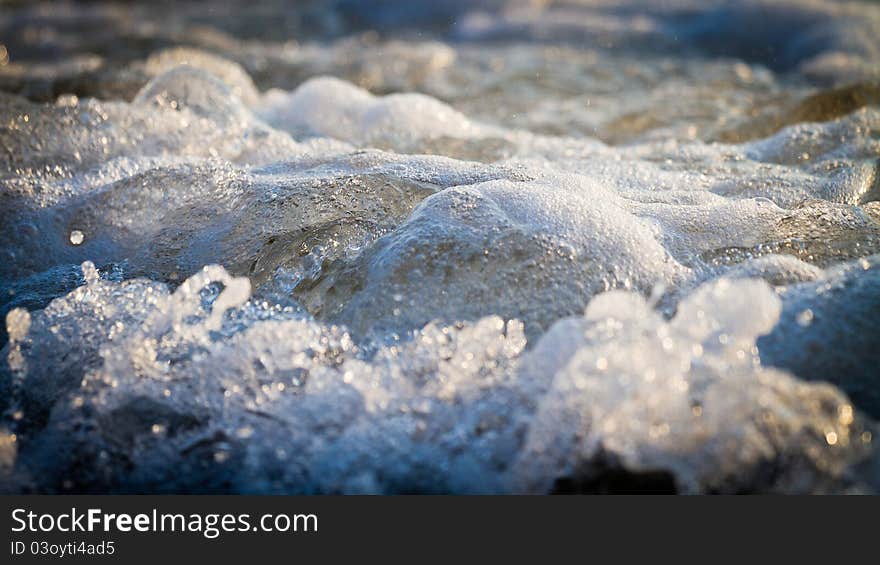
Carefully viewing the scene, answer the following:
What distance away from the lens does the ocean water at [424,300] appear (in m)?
1.14

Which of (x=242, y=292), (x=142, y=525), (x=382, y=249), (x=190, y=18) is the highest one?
(x=190, y=18)

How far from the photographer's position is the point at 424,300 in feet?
4.77

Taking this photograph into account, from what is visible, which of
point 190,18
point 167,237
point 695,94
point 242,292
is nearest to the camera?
point 242,292

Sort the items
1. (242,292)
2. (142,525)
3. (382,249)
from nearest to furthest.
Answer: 1. (142,525)
2. (242,292)
3. (382,249)

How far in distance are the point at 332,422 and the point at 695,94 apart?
9.31 feet

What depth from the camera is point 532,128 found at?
302cm

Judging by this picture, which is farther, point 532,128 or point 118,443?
point 532,128

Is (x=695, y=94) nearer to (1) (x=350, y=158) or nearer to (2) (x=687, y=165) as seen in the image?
(2) (x=687, y=165)

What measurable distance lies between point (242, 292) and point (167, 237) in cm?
49

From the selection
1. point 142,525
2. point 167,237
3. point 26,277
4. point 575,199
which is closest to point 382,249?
point 575,199

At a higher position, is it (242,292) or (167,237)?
(167,237)

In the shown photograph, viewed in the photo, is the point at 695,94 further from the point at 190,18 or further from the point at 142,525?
the point at 190,18

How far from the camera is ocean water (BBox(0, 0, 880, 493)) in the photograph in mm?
1141

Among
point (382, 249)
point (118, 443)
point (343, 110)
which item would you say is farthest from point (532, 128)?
point (118, 443)
